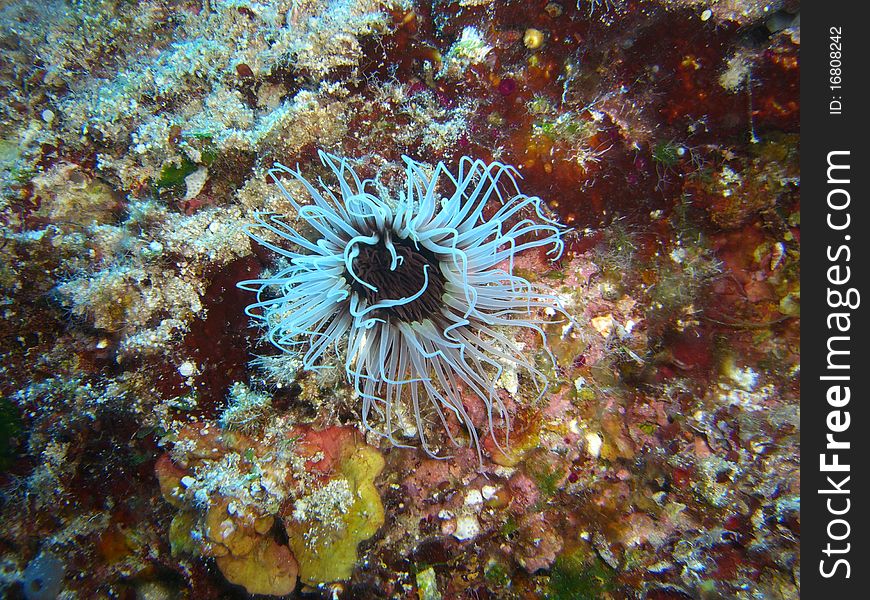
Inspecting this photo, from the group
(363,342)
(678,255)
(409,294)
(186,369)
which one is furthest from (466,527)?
(678,255)

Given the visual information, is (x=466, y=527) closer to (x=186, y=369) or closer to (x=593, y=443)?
(x=593, y=443)

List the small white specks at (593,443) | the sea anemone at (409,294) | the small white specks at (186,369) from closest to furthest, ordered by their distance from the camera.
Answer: the sea anemone at (409,294) < the small white specks at (186,369) < the small white specks at (593,443)

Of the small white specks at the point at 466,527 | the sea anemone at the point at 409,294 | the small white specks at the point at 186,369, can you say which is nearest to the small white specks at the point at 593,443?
the sea anemone at the point at 409,294

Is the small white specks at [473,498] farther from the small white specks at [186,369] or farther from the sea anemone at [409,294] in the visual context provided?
the small white specks at [186,369]

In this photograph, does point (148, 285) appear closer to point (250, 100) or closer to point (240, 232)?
point (240, 232)

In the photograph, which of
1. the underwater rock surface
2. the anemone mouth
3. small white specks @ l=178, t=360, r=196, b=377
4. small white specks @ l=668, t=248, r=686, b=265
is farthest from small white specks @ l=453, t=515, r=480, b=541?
small white specks @ l=668, t=248, r=686, b=265

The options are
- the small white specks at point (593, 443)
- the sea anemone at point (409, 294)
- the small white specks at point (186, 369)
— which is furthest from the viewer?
the small white specks at point (593, 443)
